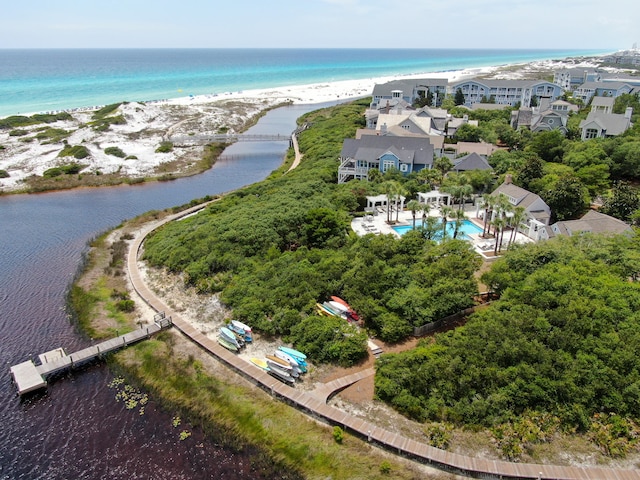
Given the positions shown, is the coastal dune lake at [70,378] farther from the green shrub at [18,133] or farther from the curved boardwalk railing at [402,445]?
the green shrub at [18,133]

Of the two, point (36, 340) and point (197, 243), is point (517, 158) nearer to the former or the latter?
point (197, 243)

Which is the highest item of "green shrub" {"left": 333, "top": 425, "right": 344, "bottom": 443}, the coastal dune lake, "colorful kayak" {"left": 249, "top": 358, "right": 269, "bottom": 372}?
"colorful kayak" {"left": 249, "top": 358, "right": 269, "bottom": 372}

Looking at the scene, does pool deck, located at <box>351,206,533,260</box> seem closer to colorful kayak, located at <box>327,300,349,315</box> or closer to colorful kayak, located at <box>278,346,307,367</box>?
colorful kayak, located at <box>327,300,349,315</box>

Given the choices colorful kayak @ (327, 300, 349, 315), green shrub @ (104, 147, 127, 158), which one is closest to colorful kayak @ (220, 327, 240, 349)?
colorful kayak @ (327, 300, 349, 315)

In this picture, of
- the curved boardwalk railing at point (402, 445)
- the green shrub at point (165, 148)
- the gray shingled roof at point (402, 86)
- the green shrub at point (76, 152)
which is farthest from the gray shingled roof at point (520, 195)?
the green shrub at point (76, 152)

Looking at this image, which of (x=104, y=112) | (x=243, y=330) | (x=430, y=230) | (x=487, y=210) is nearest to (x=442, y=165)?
A: (x=487, y=210)

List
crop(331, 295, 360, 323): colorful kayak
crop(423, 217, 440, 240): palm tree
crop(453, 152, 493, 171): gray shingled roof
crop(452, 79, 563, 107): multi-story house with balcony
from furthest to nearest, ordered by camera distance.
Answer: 1. crop(452, 79, 563, 107): multi-story house with balcony
2. crop(453, 152, 493, 171): gray shingled roof
3. crop(423, 217, 440, 240): palm tree
4. crop(331, 295, 360, 323): colorful kayak

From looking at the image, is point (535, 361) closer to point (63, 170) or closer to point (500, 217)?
point (500, 217)
